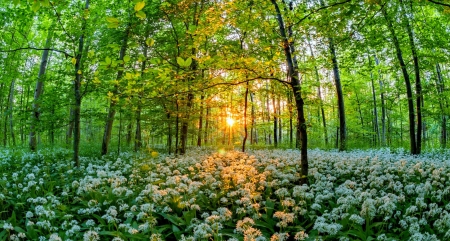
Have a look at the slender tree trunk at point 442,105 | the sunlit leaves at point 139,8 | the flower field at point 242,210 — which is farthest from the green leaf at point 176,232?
the slender tree trunk at point 442,105

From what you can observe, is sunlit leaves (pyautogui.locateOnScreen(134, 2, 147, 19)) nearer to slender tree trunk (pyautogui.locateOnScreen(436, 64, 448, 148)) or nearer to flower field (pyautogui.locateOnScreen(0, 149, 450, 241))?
flower field (pyautogui.locateOnScreen(0, 149, 450, 241))

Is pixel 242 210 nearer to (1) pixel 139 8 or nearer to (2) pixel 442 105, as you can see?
(1) pixel 139 8

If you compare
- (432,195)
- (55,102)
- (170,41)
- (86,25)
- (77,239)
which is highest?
(170,41)

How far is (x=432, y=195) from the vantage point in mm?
6125

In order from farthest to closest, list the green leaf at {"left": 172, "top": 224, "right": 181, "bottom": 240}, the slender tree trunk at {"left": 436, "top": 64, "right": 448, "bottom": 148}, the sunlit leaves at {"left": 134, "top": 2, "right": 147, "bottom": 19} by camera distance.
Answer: the slender tree trunk at {"left": 436, "top": 64, "right": 448, "bottom": 148}, the green leaf at {"left": 172, "top": 224, "right": 181, "bottom": 240}, the sunlit leaves at {"left": 134, "top": 2, "right": 147, "bottom": 19}

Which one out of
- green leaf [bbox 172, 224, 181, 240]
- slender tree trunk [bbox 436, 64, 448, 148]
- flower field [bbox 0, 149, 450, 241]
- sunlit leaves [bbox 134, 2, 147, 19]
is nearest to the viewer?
sunlit leaves [bbox 134, 2, 147, 19]

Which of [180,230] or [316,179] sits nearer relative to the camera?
[180,230]

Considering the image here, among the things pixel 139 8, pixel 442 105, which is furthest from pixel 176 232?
pixel 442 105

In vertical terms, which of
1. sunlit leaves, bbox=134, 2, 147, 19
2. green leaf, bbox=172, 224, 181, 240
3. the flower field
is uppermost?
sunlit leaves, bbox=134, 2, 147, 19

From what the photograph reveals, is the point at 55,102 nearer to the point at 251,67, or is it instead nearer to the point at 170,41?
the point at 170,41

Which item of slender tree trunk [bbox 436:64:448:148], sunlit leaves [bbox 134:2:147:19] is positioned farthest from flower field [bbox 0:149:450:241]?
slender tree trunk [bbox 436:64:448:148]

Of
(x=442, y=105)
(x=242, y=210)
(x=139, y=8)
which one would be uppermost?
(x=442, y=105)

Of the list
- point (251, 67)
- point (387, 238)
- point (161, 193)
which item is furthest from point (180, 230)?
point (251, 67)

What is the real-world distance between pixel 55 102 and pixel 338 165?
10951 millimetres
